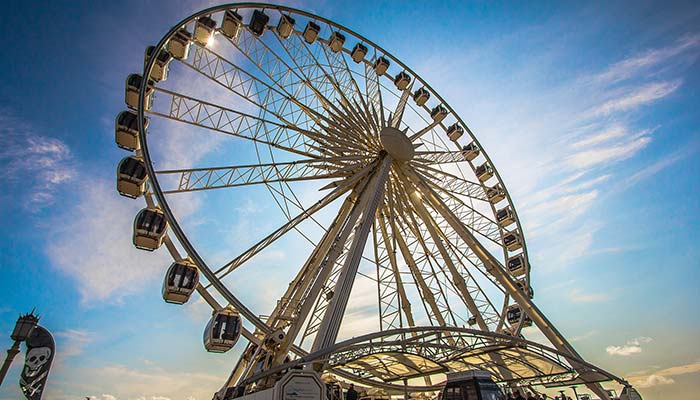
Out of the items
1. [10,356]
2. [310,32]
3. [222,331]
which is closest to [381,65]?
[310,32]

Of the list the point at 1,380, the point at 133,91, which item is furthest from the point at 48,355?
the point at 133,91

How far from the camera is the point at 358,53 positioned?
2031 centimetres

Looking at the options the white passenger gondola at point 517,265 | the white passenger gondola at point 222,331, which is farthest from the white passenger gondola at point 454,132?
the white passenger gondola at point 222,331

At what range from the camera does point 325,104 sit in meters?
17.3

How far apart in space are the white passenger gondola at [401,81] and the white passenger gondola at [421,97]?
99cm

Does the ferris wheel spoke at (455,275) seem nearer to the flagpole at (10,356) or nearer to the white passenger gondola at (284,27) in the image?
the white passenger gondola at (284,27)

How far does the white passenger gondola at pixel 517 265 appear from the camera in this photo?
21.4m

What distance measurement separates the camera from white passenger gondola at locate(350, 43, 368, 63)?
20.3m

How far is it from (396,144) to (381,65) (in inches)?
255

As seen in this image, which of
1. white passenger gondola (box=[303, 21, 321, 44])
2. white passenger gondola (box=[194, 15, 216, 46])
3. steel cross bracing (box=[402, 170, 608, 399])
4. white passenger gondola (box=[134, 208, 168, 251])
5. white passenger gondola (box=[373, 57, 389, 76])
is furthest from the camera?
white passenger gondola (box=[373, 57, 389, 76])

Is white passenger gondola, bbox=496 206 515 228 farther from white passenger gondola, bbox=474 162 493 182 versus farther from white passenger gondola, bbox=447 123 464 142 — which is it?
white passenger gondola, bbox=447 123 464 142

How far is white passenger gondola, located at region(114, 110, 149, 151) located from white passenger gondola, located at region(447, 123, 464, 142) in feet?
58.8

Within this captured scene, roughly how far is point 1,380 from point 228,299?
5.52 meters

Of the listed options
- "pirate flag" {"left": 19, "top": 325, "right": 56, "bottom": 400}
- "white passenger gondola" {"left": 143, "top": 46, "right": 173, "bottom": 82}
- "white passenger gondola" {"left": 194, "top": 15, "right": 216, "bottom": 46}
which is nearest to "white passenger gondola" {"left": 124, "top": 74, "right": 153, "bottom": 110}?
"white passenger gondola" {"left": 143, "top": 46, "right": 173, "bottom": 82}
